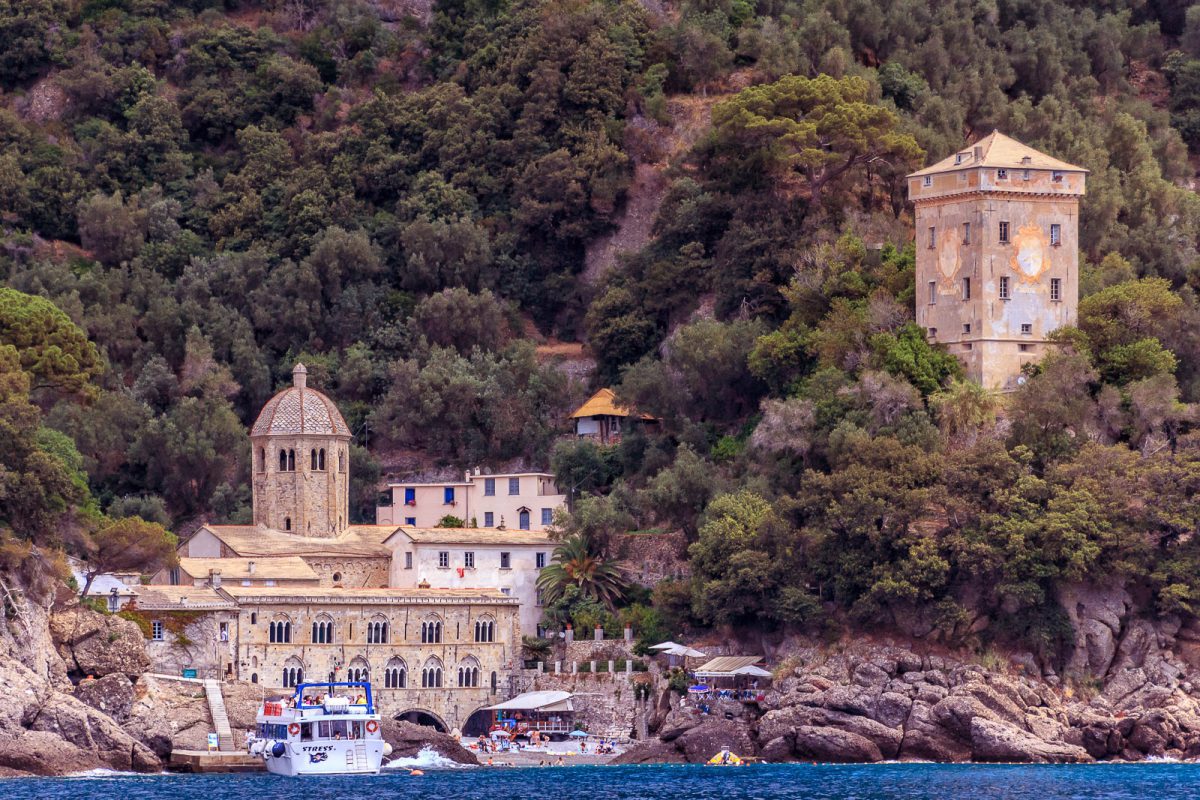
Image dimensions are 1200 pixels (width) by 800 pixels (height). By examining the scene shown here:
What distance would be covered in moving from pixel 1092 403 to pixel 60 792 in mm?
35836

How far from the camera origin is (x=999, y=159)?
107938mm

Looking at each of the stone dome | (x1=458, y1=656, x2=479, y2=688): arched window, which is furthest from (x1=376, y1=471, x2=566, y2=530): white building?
(x1=458, y1=656, x2=479, y2=688): arched window

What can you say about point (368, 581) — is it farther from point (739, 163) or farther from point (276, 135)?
point (276, 135)

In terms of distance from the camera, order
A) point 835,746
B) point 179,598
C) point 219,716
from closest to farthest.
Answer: point 835,746
point 219,716
point 179,598

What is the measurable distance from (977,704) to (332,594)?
70.7ft

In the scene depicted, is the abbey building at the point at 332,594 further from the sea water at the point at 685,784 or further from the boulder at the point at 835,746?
the boulder at the point at 835,746

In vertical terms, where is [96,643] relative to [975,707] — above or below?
above

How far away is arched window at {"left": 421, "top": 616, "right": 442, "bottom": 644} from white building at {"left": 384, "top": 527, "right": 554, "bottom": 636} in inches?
127

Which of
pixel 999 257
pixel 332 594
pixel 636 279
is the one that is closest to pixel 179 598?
A: pixel 332 594

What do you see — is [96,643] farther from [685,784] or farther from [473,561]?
[685,784]

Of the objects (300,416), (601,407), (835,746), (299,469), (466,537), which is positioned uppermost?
(601,407)

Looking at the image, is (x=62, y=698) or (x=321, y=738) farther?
(x=321, y=738)

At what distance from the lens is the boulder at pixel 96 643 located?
9888 cm

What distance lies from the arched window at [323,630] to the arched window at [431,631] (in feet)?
10.9
